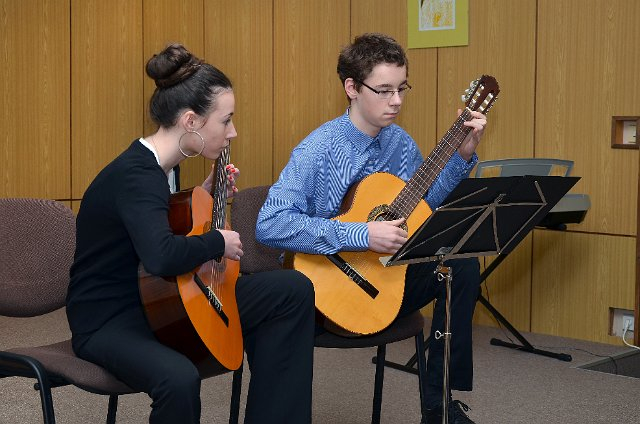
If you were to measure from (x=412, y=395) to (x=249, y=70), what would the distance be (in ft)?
9.56

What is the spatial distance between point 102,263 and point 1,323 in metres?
3.07

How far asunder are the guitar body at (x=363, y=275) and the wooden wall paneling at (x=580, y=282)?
2.18m

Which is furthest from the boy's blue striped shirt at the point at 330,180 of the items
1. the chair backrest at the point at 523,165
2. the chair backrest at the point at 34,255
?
the chair backrest at the point at 523,165

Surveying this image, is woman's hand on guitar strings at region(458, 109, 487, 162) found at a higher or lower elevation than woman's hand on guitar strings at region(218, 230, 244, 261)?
higher

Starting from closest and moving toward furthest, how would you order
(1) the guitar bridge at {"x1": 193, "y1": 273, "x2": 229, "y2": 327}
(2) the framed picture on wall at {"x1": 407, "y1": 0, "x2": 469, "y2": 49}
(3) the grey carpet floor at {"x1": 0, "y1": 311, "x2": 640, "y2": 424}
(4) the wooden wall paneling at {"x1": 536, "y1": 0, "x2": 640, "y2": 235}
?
(1) the guitar bridge at {"x1": 193, "y1": 273, "x2": 229, "y2": 327} < (3) the grey carpet floor at {"x1": 0, "y1": 311, "x2": 640, "y2": 424} < (4) the wooden wall paneling at {"x1": 536, "y1": 0, "x2": 640, "y2": 235} < (2) the framed picture on wall at {"x1": 407, "y1": 0, "x2": 469, "y2": 49}

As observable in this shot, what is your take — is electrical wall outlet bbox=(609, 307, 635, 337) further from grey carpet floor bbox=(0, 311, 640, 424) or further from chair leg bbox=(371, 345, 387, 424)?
chair leg bbox=(371, 345, 387, 424)

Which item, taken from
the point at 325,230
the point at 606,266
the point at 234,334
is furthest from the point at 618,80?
the point at 234,334

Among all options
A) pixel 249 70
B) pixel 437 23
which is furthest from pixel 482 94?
pixel 249 70

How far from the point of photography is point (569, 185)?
7.95ft

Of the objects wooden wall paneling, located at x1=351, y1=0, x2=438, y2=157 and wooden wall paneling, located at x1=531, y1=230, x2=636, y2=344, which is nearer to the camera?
wooden wall paneling, located at x1=531, y1=230, x2=636, y2=344

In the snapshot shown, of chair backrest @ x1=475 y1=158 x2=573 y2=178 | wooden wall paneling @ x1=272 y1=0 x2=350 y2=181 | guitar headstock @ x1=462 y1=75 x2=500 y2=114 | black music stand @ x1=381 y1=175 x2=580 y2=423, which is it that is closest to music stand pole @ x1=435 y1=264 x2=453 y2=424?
black music stand @ x1=381 y1=175 x2=580 y2=423

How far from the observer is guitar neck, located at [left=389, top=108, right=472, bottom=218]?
2.71 meters

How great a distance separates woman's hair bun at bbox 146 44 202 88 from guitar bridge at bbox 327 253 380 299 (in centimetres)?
70

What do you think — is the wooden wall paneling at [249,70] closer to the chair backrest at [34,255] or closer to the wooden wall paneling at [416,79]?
the wooden wall paneling at [416,79]
